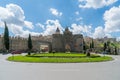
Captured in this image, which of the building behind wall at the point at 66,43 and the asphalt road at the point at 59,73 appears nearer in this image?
the asphalt road at the point at 59,73

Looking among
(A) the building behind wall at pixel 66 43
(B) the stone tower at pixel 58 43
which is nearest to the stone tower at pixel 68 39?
(A) the building behind wall at pixel 66 43

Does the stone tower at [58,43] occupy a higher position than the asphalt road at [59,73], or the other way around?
the stone tower at [58,43]

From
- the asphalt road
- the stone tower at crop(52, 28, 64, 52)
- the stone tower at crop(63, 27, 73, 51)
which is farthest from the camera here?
the stone tower at crop(63, 27, 73, 51)

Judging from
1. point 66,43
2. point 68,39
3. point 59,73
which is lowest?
point 59,73

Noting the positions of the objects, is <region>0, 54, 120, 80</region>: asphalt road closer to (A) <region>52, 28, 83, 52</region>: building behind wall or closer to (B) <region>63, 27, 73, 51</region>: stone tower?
(A) <region>52, 28, 83, 52</region>: building behind wall

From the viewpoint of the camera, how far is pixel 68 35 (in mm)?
100312

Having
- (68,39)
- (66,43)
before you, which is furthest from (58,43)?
(68,39)

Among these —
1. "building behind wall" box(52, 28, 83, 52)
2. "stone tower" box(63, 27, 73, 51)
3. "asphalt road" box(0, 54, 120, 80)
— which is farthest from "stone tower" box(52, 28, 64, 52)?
"asphalt road" box(0, 54, 120, 80)

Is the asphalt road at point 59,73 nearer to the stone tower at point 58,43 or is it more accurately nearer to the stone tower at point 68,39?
the stone tower at point 58,43

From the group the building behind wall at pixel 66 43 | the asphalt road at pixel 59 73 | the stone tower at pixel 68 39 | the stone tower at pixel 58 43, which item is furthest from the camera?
the stone tower at pixel 68 39

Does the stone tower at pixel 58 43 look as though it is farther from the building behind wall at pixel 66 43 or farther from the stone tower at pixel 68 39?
the stone tower at pixel 68 39

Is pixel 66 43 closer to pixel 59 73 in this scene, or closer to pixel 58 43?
pixel 58 43

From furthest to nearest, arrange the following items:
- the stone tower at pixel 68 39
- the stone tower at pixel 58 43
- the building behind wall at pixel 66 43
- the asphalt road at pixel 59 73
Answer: the stone tower at pixel 68 39
the building behind wall at pixel 66 43
the stone tower at pixel 58 43
the asphalt road at pixel 59 73

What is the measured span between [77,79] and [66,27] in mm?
90933
